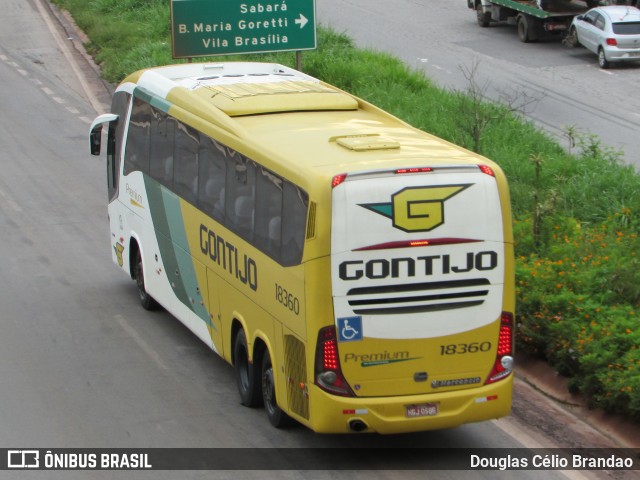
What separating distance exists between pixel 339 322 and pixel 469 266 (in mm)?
1340

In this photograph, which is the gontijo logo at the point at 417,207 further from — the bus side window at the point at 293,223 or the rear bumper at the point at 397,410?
the rear bumper at the point at 397,410

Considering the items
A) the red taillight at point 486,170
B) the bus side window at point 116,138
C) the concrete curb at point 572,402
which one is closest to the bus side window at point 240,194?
the red taillight at point 486,170

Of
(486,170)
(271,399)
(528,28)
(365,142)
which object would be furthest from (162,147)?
(528,28)

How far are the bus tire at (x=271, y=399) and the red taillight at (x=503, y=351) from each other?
227 centimetres

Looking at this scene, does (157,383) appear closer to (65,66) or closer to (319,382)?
(319,382)

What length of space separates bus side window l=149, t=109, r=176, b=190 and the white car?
81.3 feet

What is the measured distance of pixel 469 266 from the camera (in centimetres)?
1147

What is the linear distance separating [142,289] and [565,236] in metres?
5.92

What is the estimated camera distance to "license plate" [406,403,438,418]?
452 inches

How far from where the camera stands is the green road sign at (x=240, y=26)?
2397 centimetres

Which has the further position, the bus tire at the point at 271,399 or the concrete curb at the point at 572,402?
the bus tire at the point at 271,399

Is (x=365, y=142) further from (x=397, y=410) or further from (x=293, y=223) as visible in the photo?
(x=397, y=410)

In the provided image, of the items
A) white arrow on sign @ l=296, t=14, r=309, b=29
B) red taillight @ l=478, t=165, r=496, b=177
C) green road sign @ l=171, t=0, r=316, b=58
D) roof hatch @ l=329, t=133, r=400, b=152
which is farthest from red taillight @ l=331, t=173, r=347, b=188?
white arrow on sign @ l=296, t=14, r=309, b=29

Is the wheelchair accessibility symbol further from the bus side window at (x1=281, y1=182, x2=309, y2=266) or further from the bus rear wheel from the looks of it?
the bus rear wheel
